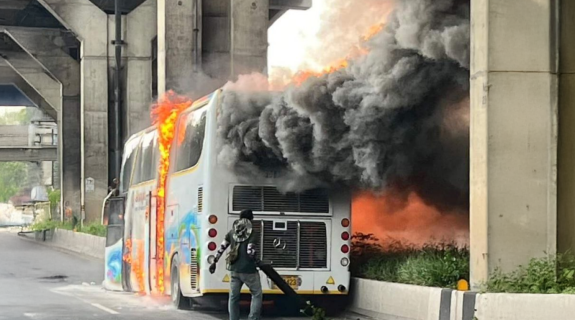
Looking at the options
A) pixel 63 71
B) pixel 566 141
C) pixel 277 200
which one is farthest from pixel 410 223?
pixel 63 71

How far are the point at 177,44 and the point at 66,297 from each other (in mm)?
10615

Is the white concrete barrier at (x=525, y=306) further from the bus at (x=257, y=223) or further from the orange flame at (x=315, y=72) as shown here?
the orange flame at (x=315, y=72)

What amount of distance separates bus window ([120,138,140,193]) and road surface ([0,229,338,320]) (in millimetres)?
2270

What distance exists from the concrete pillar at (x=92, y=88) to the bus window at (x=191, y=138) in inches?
1035

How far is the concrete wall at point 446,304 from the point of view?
39.2 ft

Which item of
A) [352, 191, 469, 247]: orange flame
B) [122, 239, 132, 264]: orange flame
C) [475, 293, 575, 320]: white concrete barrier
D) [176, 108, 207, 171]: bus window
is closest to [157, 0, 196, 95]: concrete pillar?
[122, 239, 132, 264]: orange flame

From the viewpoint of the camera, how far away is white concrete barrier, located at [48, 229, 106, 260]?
39344 mm

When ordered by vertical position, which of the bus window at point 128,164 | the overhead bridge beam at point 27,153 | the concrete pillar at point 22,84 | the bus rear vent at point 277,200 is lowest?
the bus rear vent at point 277,200

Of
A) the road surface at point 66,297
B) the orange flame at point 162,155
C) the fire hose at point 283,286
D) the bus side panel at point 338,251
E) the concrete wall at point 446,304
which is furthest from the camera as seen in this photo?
the orange flame at point 162,155

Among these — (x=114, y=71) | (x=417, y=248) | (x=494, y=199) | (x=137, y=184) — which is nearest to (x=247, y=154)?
(x=417, y=248)

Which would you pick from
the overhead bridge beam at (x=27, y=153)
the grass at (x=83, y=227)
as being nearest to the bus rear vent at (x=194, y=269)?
the grass at (x=83, y=227)

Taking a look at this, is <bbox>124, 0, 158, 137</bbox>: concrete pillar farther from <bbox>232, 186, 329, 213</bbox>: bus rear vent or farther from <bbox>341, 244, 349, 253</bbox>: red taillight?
<bbox>341, 244, 349, 253</bbox>: red taillight

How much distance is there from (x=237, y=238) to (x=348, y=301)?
346cm

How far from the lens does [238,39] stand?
1177 inches
